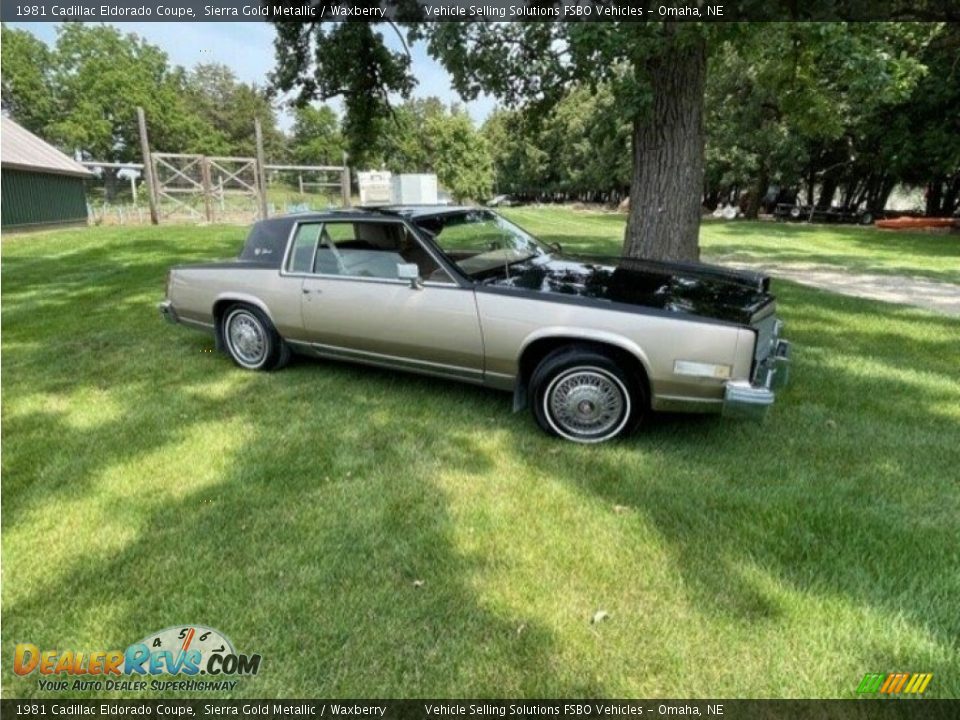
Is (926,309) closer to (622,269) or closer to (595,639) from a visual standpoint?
(622,269)

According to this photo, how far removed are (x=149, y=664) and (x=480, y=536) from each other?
1.48 meters

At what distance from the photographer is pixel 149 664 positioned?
2.20 m

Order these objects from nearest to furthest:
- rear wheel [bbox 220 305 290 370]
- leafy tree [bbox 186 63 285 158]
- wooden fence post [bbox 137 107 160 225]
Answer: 1. rear wheel [bbox 220 305 290 370]
2. wooden fence post [bbox 137 107 160 225]
3. leafy tree [bbox 186 63 285 158]

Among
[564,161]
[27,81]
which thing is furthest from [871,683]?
[27,81]

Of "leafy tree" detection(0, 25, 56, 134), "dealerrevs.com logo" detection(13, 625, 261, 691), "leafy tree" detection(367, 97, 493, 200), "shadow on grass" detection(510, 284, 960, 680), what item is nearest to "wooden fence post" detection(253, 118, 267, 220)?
"shadow on grass" detection(510, 284, 960, 680)

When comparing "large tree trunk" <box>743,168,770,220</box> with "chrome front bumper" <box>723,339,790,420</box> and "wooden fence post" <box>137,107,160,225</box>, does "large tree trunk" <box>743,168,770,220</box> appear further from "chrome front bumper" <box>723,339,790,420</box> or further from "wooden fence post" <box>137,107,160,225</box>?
"chrome front bumper" <box>723,339,790,420</box>

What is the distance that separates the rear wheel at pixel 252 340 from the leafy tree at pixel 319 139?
62695mm

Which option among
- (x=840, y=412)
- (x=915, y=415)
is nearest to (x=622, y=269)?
(x=840, y=412)

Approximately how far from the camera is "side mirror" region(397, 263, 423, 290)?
411 cm

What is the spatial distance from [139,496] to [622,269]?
11.9 ft

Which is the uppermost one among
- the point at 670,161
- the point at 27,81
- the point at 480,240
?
the point at 27,81

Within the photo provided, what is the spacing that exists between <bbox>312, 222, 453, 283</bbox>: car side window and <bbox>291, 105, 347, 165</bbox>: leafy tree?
6325 cm

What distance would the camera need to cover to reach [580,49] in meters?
4.91

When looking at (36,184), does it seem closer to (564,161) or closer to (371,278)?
(371,278)
